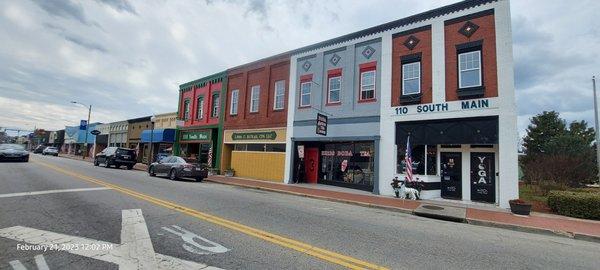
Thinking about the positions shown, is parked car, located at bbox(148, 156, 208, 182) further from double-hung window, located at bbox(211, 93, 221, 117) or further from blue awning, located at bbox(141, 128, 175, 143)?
blue awning, located at bbox(141, 128, 175, 143)

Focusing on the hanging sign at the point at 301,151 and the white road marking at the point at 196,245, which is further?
the hanging sign at the point at 301,151

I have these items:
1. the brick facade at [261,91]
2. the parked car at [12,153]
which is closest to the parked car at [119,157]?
the parked car at [12,153]

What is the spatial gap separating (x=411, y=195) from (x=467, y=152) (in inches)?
123

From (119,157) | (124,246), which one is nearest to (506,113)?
(124,246)

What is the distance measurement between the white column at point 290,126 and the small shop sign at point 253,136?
133cm

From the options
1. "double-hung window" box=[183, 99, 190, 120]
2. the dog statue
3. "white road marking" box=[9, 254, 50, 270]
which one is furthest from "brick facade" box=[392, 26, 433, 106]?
"double-hung window" box=[183, 99, 190, 120]

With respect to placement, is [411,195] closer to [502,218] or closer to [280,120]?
[502,218]

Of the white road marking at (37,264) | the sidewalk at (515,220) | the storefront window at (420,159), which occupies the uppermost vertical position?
the storefront window at (420,159)

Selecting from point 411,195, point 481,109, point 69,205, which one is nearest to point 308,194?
point 411,195

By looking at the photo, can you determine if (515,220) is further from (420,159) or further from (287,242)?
(287,242)

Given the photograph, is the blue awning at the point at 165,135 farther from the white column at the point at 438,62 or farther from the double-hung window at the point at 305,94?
the white column at the point at 438,62

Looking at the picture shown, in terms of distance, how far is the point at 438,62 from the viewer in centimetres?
1520

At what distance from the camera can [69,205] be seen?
885cm

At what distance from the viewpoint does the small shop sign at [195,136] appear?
27625mm
